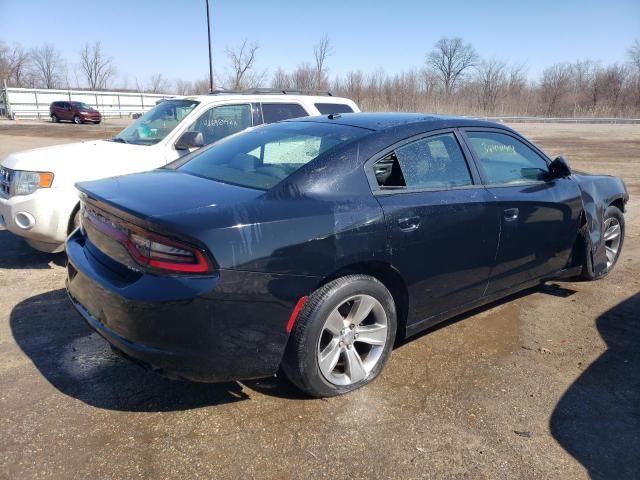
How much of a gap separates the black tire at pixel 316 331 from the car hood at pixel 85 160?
3.35m

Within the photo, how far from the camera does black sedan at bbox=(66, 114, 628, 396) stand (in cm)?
246

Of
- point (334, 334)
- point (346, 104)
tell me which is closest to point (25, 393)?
point (334, 334)

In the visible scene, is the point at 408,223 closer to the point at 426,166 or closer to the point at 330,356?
the point at 426,166

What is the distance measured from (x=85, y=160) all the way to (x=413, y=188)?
3.58m

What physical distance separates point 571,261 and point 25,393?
167 inches

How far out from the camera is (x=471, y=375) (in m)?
3.29

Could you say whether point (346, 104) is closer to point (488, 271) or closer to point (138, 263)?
point (488, 271)

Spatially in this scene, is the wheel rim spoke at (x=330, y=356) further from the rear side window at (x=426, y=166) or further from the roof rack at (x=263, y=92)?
the roof rack at (x=263, y=92)

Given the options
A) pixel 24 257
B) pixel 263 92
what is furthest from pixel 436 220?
pixel 24 257

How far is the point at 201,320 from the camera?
241cm

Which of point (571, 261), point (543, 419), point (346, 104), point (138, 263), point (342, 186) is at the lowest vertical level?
point (543, 419)

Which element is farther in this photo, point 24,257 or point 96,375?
point 24,257

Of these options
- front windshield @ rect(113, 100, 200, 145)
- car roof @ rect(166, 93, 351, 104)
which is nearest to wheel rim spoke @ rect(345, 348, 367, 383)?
front windshield @ rect(113, 100, 200, 145)

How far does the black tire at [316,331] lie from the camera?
2719 mm
